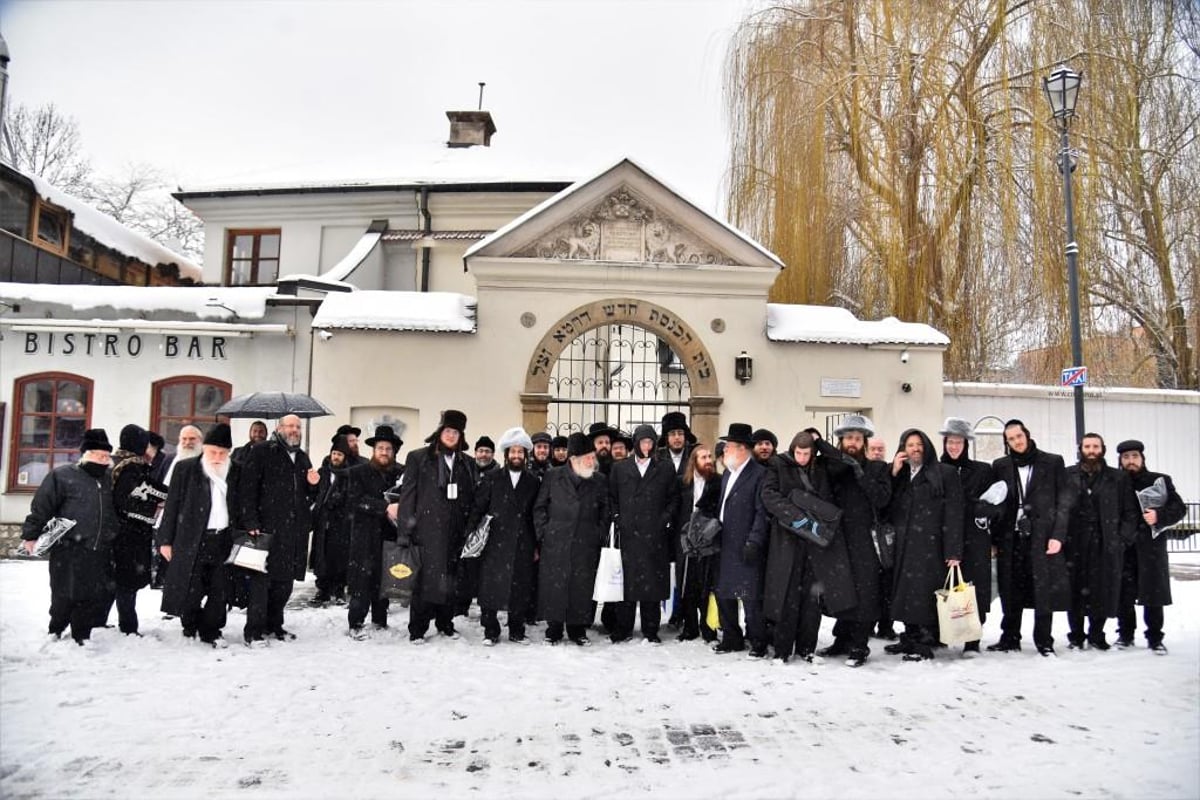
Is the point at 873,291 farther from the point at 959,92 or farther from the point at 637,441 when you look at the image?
the point at 637,441

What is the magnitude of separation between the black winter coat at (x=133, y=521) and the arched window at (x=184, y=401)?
6.80m

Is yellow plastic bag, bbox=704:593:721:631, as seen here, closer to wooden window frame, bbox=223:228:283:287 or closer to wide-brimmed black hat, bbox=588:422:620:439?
wide-brimmed black hat, bbox=588:422:620:439

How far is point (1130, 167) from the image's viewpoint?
15.8m

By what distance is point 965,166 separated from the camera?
15484mm

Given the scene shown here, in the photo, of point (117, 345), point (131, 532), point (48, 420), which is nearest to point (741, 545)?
point (131, 532)

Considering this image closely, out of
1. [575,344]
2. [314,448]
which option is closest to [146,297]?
[314,448]

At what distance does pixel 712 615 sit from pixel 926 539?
6.37ft

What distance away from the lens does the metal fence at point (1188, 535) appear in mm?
15539

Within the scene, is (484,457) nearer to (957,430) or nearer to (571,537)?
(571,537)

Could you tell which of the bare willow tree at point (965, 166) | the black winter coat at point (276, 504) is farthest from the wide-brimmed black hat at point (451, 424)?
the bare willow tree at point (965, 166)

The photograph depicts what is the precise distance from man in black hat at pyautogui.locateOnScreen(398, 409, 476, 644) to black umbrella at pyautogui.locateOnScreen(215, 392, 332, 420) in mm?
3003

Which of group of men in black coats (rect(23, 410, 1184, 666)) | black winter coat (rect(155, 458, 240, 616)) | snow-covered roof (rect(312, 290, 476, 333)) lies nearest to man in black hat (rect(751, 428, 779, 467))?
group of men in black coats (rect(23, 410, 1184, 666))

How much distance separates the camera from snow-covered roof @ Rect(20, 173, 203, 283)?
17844 mm

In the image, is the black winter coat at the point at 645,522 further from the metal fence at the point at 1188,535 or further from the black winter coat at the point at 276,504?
the metal fence at the point at 1188,535
